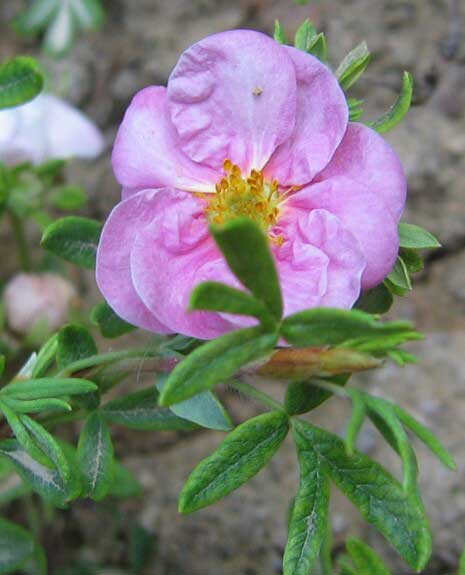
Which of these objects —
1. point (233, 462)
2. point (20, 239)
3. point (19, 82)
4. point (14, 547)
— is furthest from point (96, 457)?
point (20, 239)

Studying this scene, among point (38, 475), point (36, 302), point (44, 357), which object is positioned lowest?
point (36, 302)

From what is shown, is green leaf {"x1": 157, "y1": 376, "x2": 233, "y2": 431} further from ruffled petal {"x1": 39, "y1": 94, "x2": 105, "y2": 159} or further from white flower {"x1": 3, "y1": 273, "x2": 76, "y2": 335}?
ruffled petal {"x1": 39, "y1": 94, "x2": 105, "y2": 159}

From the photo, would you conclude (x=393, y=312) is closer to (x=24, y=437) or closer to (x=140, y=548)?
(x=140, y=548)

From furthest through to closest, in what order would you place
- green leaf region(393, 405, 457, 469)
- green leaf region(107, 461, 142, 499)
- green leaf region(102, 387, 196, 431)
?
1. green leaf region(107, 461, 142, 499)
2. green leaf region(102, 387, 196, 431)
3. green leaf region(393, 405, 457, 469)

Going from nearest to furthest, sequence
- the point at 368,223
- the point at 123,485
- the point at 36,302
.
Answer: the point at 368,223 < the point at 123,485 < the point at 36,302

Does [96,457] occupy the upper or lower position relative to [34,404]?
lower

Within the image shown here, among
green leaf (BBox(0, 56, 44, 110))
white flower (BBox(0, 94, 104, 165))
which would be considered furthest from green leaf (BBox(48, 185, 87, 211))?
green leaf (BBox(0, 56, 44, 110))
